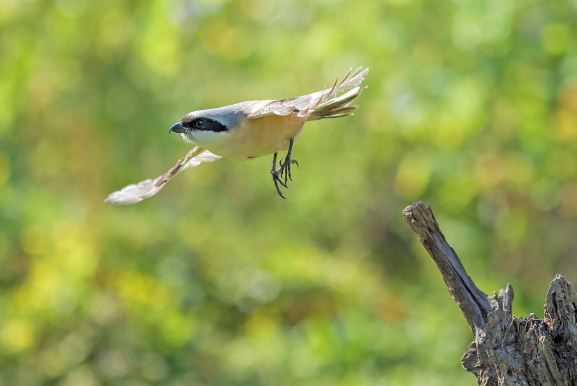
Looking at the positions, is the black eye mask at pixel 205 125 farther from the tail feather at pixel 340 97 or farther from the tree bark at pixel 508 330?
the tree bark at pixel 508 330

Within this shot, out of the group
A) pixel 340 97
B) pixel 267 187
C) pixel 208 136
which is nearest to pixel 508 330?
pixel 340 97

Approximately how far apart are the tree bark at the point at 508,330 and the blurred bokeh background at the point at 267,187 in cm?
356

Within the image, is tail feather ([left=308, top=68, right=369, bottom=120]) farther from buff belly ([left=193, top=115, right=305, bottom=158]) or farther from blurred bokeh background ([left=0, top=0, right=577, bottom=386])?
blurred bokeh background ([left=0, top=0, right=577, bottom=386])

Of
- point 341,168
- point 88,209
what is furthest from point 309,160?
point 88,209

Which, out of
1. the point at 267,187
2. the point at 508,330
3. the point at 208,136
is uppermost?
the point at 267,187

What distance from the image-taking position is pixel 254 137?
2.60 metres

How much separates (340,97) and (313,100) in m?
0.12

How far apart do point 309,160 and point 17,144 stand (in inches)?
85.0

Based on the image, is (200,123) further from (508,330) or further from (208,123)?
(508,330)

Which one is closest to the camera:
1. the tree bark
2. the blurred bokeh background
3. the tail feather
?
the tail feather

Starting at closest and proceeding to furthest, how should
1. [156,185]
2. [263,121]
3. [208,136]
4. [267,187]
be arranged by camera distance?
[208,136]
[263,121]
[156,185]
[267,187]

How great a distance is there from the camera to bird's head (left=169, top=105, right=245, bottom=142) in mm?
2553

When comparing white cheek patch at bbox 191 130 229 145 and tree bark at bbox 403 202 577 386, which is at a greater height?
white cheek patch at bbox 191 130 229 145

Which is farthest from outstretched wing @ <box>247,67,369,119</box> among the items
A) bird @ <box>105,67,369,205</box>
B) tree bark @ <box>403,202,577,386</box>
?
tree bark @ <box>403,202,577,386</box>
